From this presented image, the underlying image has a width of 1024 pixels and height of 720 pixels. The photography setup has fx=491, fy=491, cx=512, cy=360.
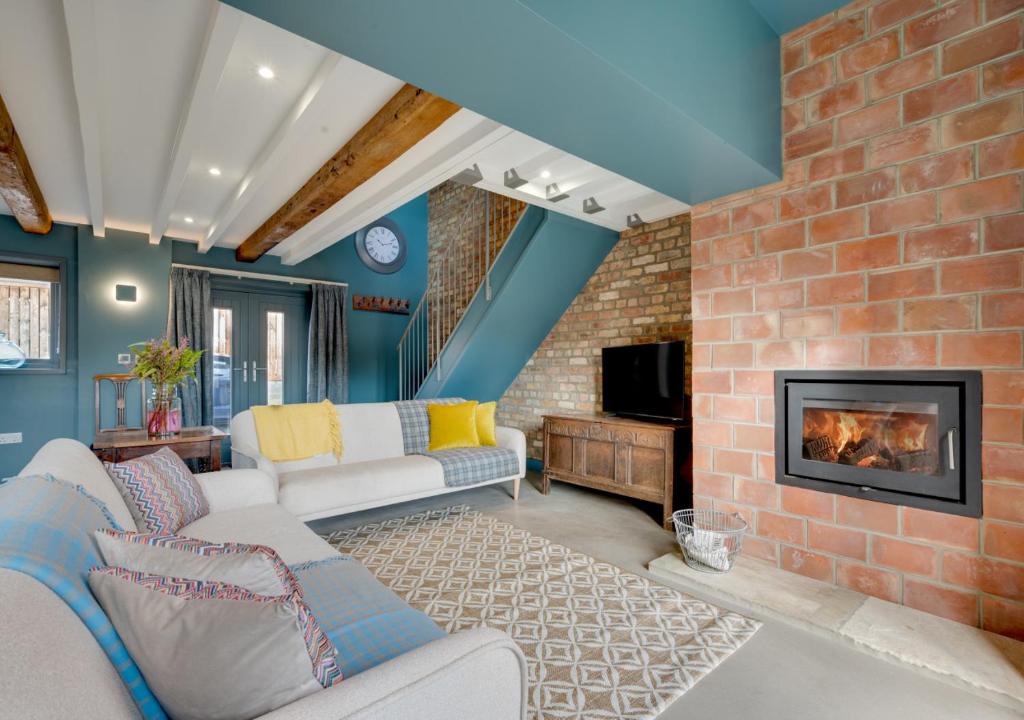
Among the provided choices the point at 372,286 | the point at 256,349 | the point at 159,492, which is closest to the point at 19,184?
the point at 256,349

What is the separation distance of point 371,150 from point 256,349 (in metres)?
4.01

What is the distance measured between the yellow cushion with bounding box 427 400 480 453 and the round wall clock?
3.26 meters

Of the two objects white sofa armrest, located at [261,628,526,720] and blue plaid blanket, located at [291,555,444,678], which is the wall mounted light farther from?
white sofa armrest, located at [261,628,526,720]

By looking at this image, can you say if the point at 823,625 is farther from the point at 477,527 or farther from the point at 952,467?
the point at 477,527

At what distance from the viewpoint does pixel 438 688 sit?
33.8 inches

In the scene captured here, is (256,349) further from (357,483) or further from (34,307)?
(357,483)

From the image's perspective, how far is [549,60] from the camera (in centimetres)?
155

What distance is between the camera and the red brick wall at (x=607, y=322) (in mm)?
4129

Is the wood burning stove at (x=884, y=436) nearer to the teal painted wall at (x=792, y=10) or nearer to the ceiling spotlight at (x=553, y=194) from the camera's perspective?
the teal painted wall at (x=792, y=10)

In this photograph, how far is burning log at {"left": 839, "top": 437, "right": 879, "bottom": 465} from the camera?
225 centimetres

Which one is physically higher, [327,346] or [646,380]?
[327,346]

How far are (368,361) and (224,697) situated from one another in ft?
19.8

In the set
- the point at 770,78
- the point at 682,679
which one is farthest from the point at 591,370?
the point at 682,679

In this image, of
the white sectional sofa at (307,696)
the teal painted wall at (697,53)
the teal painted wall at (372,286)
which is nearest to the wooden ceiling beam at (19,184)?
the teal painted wall at (372,286)
